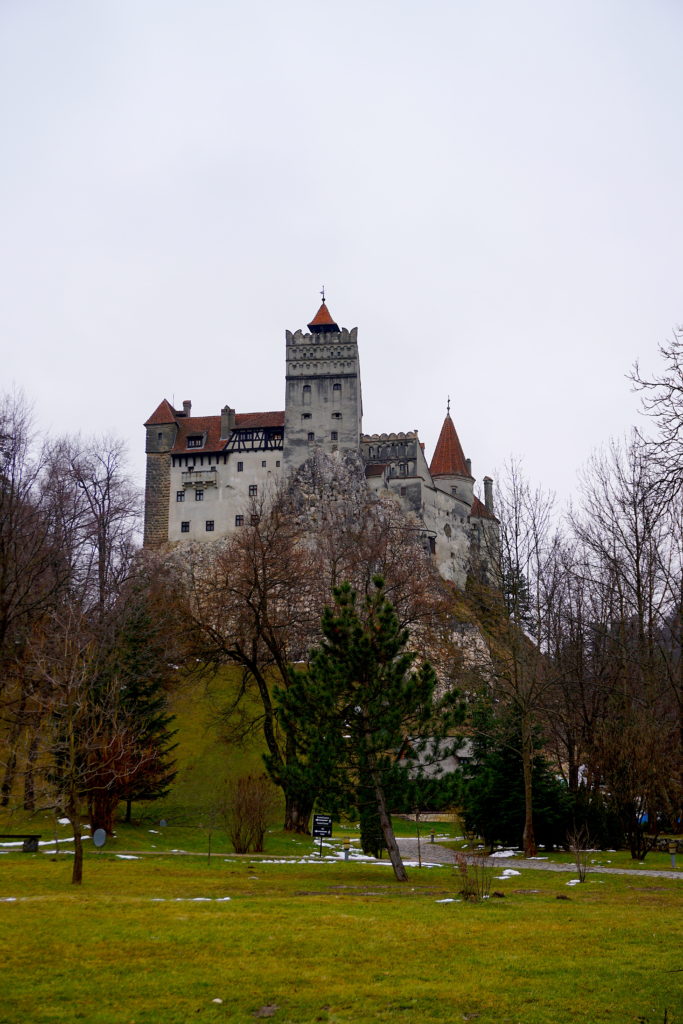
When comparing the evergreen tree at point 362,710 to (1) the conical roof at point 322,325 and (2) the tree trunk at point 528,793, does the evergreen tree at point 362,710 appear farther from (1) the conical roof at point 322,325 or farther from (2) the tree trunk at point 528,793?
(1) the conical roof at point 322,325

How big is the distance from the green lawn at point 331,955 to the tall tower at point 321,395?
61.4 metres

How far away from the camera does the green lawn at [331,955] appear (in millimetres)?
7727

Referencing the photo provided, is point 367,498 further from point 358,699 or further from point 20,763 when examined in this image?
point 358,699

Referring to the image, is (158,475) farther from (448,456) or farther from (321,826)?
(321,826)

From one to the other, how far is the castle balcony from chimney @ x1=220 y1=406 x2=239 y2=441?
3.69 metres

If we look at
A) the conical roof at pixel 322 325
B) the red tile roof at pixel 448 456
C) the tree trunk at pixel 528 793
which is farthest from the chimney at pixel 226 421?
the tree trunk at pixel 528 793

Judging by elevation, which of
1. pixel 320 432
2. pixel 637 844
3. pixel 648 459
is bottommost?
pixel 637 844

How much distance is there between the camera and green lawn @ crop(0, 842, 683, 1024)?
25.3 feet

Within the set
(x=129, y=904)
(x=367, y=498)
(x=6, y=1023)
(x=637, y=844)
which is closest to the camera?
(x=6, y=1023)

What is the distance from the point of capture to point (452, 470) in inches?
3270

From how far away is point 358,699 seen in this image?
17516 millimetres

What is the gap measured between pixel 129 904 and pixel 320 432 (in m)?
64.4

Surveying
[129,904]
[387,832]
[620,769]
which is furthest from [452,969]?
[620,769]

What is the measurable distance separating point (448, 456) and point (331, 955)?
75780mm
